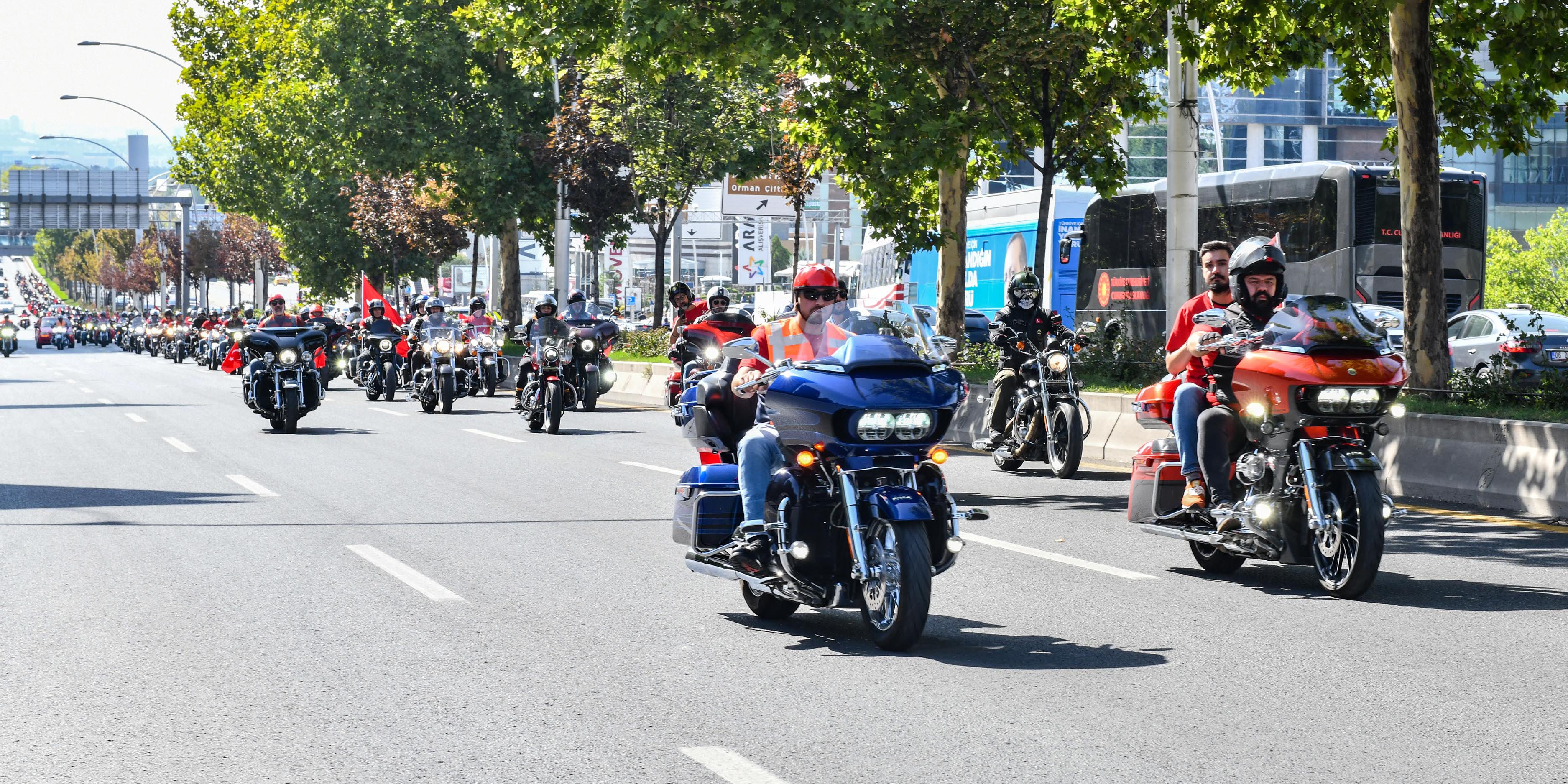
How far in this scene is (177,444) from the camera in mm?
20469

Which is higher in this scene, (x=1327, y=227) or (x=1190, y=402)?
(x=1327, y=227)

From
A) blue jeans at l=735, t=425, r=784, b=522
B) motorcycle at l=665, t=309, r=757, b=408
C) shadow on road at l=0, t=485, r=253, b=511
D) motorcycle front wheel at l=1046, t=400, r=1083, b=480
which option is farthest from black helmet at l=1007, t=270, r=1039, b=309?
blue jeans at l=735, t=425, r=784, b=522

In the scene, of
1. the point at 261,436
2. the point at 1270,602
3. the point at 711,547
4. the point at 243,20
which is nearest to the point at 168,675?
the point at 711,547

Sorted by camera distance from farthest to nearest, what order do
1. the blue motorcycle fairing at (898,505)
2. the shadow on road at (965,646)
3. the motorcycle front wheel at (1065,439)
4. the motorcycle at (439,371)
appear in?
the motorcycle at (439,371), the motorcycle front wheel at (1065,439), the shadow on road at (965,646), the blue motorcycle fairing at (898,505)

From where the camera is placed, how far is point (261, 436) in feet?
70.3

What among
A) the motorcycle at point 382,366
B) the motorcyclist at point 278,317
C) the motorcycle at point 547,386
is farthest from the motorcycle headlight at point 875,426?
the motorcycle at point 382,366

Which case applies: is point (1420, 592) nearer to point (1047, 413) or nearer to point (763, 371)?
point (763, 371)

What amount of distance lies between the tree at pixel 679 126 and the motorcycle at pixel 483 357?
8958mm

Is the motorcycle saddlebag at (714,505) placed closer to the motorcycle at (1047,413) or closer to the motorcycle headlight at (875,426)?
the motorcycle headlight at (875,426)

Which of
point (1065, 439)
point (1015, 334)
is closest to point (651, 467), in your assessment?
point (1015, 334)

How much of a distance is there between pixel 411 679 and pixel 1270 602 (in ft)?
13.9

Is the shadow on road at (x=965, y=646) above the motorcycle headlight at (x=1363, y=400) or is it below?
below

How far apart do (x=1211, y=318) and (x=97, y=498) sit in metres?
9.51

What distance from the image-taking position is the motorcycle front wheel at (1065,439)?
1596 cm
